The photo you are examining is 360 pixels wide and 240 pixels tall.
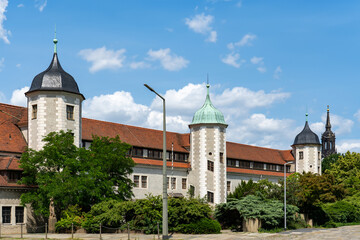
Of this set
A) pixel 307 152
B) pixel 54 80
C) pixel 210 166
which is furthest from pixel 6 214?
pixel 307 152

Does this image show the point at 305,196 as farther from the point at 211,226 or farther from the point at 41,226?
the point at 41,226

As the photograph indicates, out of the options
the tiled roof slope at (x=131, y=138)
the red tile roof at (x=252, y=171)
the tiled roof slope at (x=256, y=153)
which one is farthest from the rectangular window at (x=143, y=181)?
the tiled roof slope at (x=256, y=153)

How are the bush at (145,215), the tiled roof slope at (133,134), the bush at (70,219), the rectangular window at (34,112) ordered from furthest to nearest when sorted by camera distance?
the tiled roof slope at (133,134), the rectangular window at (34,112), the bush at (70,219), the bush at (145,215)

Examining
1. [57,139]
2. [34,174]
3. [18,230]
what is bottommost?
[18,230]

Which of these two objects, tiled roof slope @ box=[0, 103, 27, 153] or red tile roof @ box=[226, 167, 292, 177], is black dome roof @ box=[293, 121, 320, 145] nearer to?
red tile roof @ box=[226, 167, 292, 177]

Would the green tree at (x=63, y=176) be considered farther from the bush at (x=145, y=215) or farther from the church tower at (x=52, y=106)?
the bush at (x=145, y=215)

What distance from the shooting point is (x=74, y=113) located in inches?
1697

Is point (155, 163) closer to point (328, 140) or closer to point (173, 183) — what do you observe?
point (173, 183)

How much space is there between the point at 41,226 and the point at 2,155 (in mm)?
6873

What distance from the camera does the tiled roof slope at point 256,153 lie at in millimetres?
67188

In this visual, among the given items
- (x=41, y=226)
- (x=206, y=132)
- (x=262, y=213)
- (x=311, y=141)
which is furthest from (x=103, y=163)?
(x=311, y=141)

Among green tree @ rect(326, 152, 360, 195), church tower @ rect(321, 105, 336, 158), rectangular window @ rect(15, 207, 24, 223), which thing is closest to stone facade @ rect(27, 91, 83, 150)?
rectangular window @ rect(15, 207, 24, 223)

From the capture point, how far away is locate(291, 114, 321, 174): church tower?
76312mm

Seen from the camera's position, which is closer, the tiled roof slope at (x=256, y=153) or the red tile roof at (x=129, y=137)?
the red tile roof at (x=129, y=137)
